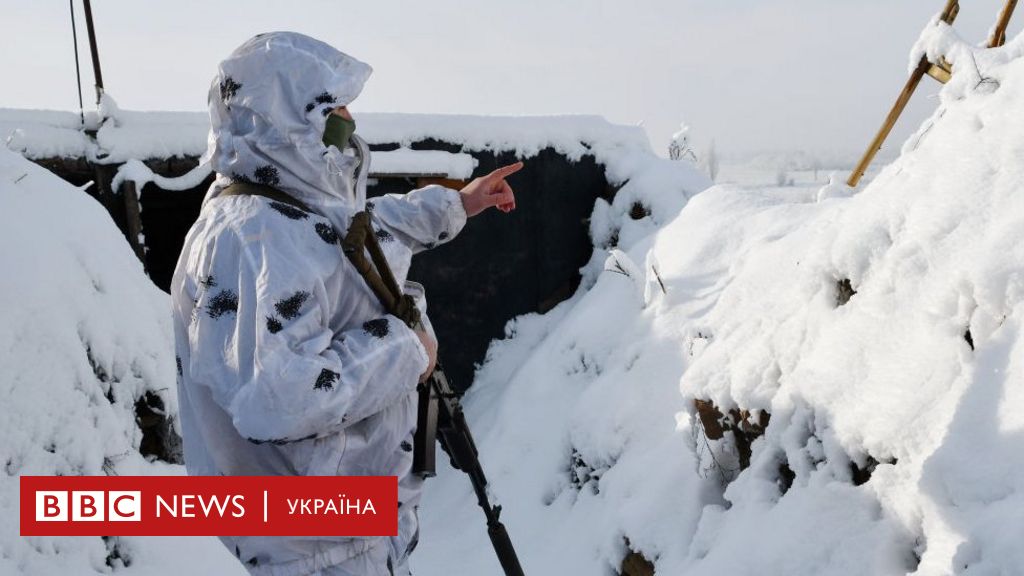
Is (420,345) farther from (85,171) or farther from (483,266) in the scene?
(483,266)

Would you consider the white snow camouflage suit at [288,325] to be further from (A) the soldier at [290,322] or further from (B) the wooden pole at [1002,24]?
(B) the wooden pole at [1002,24]

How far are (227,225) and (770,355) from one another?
238 cm

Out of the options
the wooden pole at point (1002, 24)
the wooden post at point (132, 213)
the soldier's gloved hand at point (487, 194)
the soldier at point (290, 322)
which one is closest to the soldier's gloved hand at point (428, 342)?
the soldier at point (290, 322)

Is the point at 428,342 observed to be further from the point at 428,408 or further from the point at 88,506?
the point at 88,506

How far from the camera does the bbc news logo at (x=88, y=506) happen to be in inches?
118

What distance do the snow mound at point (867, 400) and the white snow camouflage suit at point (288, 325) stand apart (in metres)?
1.42

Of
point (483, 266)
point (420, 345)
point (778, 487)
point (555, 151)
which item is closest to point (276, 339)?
point (420, 345)

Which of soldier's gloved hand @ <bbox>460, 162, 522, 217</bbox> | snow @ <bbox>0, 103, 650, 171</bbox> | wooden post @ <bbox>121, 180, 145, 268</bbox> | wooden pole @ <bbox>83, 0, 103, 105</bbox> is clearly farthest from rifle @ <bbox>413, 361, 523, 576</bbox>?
wooden pole @ <bbox>83, 0, 103, 105</bbox>

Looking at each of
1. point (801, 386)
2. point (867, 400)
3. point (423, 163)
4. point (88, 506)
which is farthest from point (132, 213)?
point (867, 400)

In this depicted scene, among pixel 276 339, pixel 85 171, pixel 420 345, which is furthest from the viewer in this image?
pixel 85 171

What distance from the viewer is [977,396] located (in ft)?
7.56

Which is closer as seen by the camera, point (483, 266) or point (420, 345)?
point (420, 345)

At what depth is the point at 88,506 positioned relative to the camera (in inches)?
124

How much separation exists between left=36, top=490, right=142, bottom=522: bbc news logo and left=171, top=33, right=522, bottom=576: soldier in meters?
1.29
